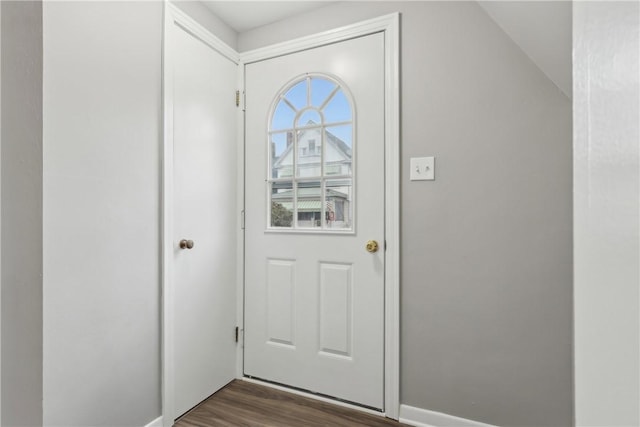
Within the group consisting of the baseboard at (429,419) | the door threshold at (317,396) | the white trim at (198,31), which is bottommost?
the door threshold at (317,396)

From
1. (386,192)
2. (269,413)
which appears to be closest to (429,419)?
(269,413)

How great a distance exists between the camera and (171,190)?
167 cm

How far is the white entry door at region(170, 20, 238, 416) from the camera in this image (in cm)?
172

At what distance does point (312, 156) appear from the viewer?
6.47ft

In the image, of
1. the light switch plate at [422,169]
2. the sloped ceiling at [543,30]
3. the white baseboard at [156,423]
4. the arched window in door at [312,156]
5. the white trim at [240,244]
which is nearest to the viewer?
the sloped ceiling at [543,30]

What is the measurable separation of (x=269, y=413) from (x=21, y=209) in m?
1.73

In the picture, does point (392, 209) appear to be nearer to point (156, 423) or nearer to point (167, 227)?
point (167, 227)

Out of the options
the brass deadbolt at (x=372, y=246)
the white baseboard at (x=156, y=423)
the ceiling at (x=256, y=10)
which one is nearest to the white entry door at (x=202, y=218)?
the white baseboard at (x=156, y=423)

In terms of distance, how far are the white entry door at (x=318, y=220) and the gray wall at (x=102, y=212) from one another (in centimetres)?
62

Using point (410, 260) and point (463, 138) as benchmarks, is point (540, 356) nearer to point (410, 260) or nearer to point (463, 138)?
point (410, 260)

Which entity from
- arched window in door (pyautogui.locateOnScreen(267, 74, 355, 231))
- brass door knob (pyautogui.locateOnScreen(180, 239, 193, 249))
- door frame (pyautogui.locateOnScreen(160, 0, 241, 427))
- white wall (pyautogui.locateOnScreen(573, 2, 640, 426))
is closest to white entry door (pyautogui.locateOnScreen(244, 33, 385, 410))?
arched window in door (pyautogui.locateOnScreen(267, 74, 355, 231))

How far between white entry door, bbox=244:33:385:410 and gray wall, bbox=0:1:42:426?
5.02 feet

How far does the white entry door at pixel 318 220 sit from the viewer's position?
1.79 metres

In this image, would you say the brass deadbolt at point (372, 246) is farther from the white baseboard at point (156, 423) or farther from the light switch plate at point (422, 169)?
the white baseboard at point (156, 423)
